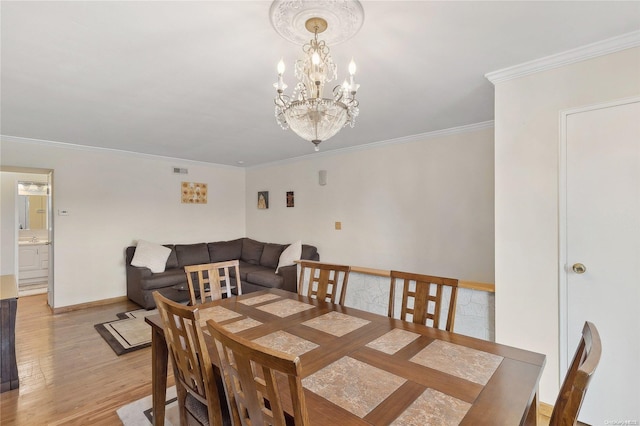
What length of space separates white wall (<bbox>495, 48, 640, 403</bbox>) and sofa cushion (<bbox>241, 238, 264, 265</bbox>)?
13.7 ft

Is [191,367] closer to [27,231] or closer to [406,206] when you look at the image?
[406,206]

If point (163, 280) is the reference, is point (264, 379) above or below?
above

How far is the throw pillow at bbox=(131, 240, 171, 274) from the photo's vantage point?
451 cm

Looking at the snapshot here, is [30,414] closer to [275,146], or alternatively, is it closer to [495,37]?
[275,146]

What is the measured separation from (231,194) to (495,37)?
536 centimetres

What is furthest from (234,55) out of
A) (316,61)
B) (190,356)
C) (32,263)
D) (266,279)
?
(32,263)

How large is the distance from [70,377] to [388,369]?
2.86m

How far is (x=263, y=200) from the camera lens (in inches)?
236

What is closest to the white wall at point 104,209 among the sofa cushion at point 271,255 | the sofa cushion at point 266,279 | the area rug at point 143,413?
the sofa cushion at point 271,255

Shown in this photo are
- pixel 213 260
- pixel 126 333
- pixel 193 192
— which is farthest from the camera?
pixel 193 192

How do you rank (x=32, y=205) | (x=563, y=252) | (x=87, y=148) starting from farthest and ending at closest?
(x=32, y=205) < (x=87, y=148) < (x=563, y=252)

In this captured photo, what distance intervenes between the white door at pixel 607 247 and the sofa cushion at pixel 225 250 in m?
4.99

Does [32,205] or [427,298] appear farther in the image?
[32,205]

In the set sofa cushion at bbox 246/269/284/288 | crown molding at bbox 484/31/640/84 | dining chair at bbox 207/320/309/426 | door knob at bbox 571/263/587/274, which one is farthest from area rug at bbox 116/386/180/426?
crown molding at bbox 484/31/640/84
